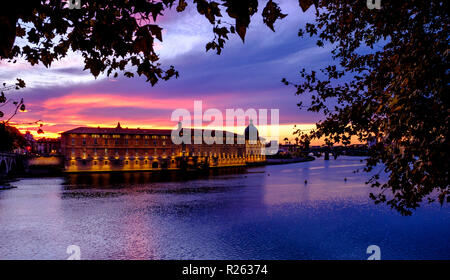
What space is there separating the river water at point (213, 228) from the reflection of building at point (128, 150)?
42.8 m

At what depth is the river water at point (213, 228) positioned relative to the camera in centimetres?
2156

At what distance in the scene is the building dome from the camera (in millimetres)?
153875

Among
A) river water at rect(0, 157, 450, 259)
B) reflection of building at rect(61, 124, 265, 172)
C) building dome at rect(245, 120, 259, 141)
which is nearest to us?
river water at rect(0, 157, 450, 259)

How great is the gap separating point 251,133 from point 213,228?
131329 mm

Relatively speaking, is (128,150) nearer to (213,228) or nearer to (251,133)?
(213,228)

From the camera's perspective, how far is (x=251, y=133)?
158 m

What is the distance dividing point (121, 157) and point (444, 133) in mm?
91274

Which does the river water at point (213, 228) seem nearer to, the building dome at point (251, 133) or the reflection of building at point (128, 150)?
the reflection of building at point (128, 150)

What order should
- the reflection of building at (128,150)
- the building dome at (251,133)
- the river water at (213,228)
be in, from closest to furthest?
the river water at (213,228) → the reflection of building at (128,150) → the building dome at (251,133)

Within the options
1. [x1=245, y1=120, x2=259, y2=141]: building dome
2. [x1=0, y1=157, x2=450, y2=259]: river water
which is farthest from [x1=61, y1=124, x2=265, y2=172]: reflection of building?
[x1=245, y1=120, x2=259, y2=141]: building dome

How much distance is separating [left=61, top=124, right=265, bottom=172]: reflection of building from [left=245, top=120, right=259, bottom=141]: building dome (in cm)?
4317

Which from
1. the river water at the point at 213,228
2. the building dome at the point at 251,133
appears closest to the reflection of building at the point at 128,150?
the river water at the point at 213,228

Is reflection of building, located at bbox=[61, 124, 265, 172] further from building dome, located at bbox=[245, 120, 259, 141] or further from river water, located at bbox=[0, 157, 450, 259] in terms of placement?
building dome, located at bbox=[245, 120, 259, 141]
